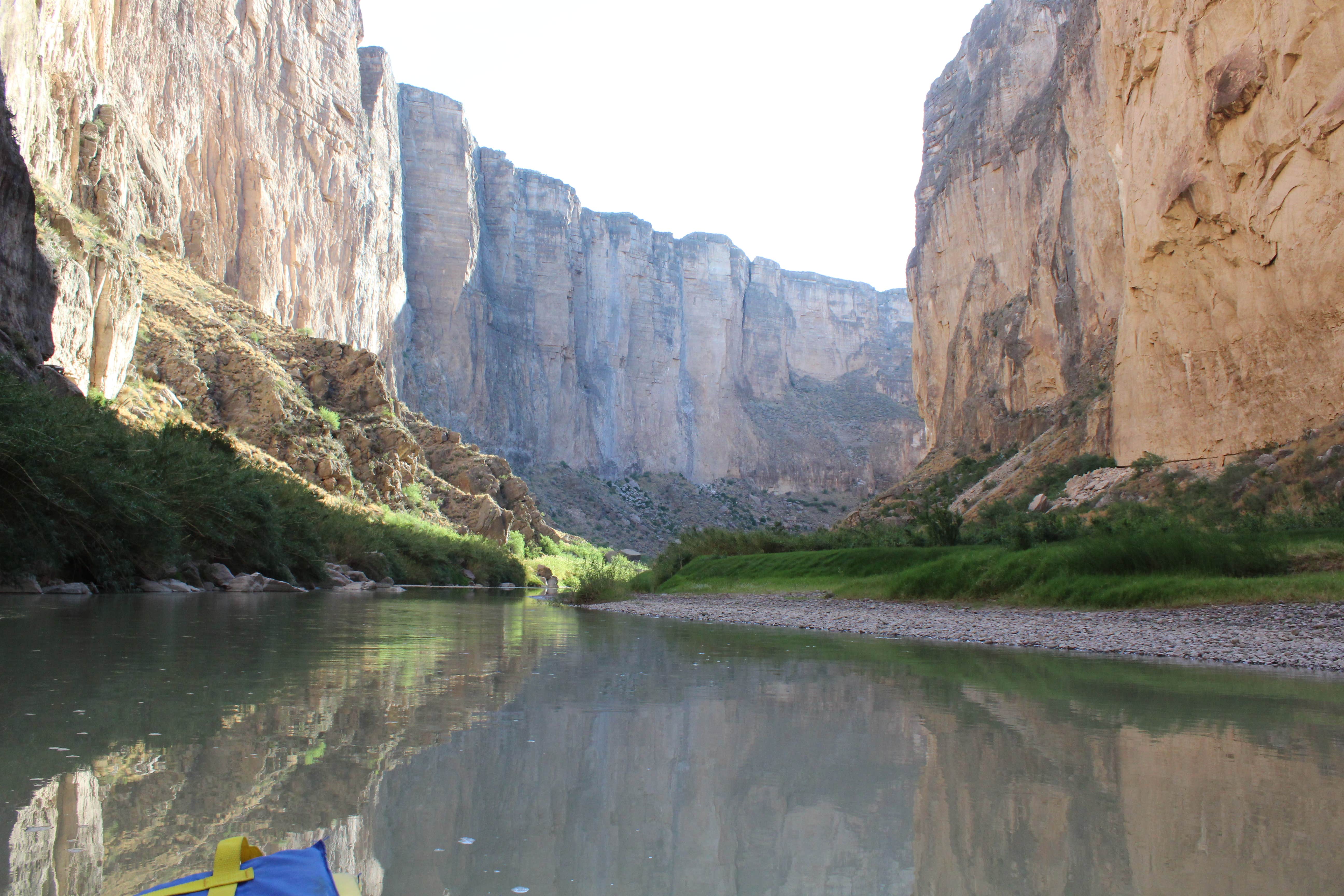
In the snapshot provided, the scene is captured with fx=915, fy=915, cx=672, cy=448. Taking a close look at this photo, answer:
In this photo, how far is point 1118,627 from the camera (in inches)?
373

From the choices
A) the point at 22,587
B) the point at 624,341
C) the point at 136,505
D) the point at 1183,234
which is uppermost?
the point at 624,341

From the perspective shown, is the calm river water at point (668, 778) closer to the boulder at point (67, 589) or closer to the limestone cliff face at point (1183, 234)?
the boulder at point (67, 589)

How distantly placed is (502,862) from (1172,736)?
2.83m

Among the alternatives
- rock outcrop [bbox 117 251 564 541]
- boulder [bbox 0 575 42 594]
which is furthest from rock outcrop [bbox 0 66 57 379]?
boulder [bbox 0 575 42 594]

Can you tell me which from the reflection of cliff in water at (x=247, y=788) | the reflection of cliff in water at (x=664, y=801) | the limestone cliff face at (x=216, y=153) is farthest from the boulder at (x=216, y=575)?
the reflection of cliff in water at (x=664, y=801)

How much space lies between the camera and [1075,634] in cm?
878

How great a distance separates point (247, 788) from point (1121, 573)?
1217 centimetres

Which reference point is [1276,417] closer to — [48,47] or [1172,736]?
[1172,736]

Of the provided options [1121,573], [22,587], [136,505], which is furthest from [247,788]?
[136,505]

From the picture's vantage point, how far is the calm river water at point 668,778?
2.17 metres

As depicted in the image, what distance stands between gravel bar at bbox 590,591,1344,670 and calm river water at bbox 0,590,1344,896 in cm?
154

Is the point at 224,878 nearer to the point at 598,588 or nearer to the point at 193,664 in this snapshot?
the point at 193,664

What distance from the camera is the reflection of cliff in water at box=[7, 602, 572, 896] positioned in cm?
209

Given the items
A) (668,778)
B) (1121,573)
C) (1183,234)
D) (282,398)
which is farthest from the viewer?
(282,398)
